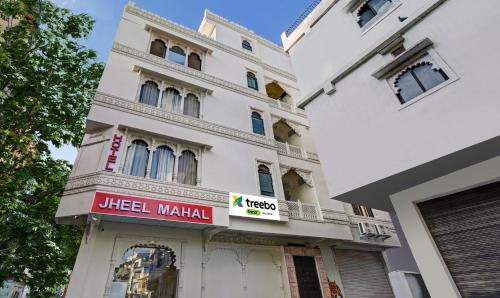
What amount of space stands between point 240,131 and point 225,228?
185 inches

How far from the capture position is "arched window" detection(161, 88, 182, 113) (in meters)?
11.0

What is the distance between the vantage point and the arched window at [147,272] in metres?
8.12

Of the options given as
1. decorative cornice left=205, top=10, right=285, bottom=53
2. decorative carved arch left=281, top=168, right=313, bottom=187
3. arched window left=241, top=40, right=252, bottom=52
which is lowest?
decorative carved arch left=281, top=168, right=313, bottom=187

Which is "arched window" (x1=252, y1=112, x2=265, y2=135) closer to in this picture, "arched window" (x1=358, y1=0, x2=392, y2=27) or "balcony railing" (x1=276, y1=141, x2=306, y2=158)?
"balcony railing" (x1=276, y1=141, x2=306, y2=158)

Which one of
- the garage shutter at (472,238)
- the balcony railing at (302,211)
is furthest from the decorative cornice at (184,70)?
the garage shutter at (472,238)

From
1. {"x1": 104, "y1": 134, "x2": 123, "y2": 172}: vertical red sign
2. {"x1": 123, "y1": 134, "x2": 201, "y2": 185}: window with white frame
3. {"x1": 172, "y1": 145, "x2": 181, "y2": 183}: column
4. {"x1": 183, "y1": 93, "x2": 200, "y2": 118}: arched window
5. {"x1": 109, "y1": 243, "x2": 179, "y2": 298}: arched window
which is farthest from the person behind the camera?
{"x1": 183, "y1": 93, "x2": 200, "y2": 118}: arched window

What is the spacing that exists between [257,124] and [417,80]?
8.14m

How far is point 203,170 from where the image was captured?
392 inches

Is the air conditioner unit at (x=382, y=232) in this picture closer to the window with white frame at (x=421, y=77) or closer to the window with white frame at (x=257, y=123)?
the window with white frame at (x=257, y=123)

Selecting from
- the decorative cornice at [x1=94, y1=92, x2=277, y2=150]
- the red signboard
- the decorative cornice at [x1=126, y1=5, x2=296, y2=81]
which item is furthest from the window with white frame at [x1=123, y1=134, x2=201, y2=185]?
the decorative cornice at [x1=126, y1=5, x2=296, y2=81]

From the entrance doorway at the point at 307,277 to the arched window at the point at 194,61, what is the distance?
10.2m

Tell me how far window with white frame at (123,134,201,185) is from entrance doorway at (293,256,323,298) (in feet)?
18.5

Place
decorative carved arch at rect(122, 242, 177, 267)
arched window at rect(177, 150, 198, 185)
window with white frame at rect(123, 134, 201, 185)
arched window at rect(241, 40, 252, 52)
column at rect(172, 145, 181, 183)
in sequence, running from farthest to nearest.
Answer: arched window at rect(241, 40, 252, 52) < arched window at rect(177, 150, 198, 185) < column at rect(172, 145, 181, 183) < window with white frame at rect(123, 134, 201, 185) < decorative carved arch at rect(122, 242, 177, 267)

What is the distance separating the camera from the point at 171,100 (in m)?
11.3
